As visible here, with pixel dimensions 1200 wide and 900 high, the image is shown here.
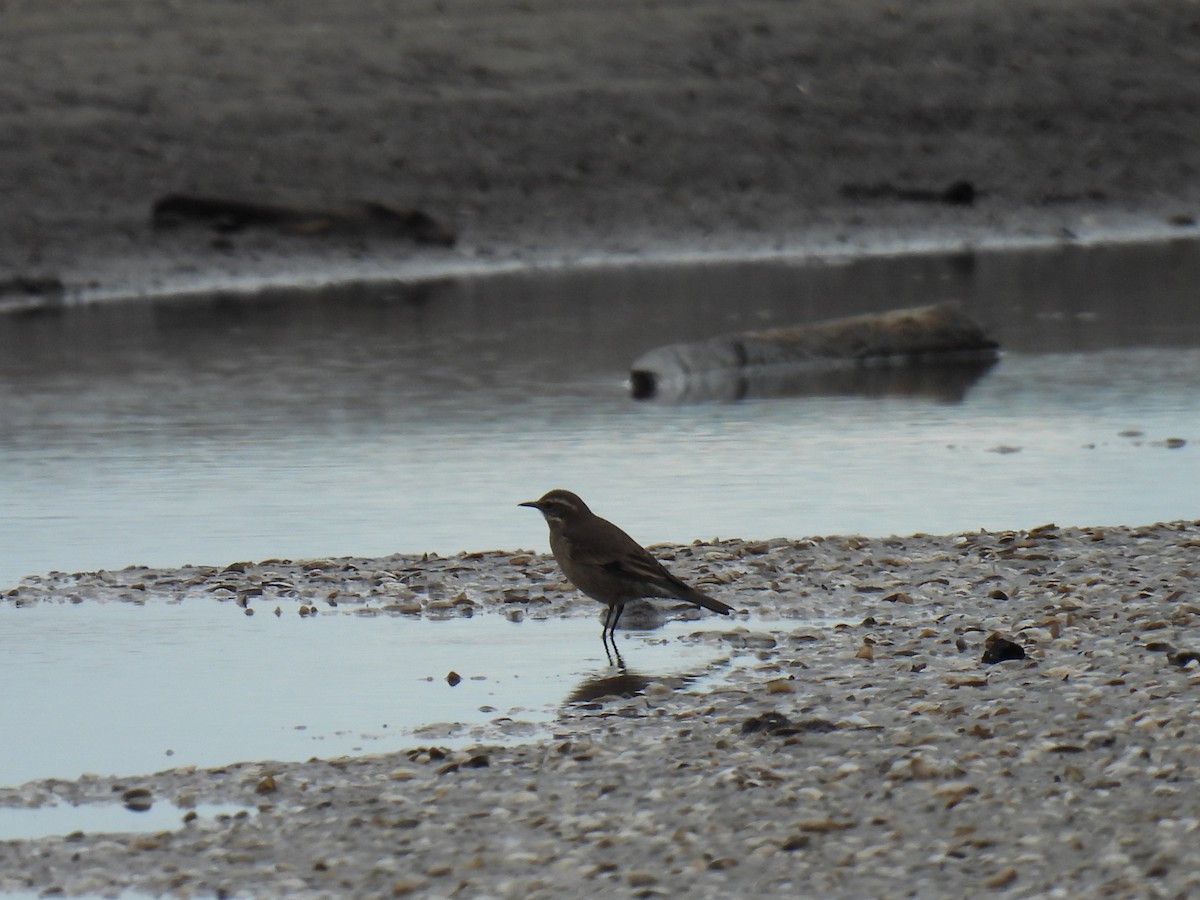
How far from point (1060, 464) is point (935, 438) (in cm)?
106

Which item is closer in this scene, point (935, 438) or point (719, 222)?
point (935, 438)

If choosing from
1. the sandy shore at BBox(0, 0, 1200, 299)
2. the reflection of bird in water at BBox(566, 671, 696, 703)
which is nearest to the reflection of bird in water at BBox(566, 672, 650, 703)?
the reflection of bird in water at BBox(566, 671, 696, 703)

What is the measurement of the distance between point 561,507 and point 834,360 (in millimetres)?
8254

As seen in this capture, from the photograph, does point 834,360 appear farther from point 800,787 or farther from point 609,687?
point 800,787

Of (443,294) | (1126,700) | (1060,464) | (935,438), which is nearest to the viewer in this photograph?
(1126,700)

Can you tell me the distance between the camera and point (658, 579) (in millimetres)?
7852

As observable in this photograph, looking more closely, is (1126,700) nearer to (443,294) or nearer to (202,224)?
→ (443,294)

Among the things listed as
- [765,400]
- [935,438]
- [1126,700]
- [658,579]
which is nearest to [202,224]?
[765,400]

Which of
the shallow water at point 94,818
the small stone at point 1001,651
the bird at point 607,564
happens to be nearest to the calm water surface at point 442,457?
the bird at point 607,564

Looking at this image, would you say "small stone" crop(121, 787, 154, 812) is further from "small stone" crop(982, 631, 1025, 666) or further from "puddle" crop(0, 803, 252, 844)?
"small stone" crop(982, 631, 1025, 666)

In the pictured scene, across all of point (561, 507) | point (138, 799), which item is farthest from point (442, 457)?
point (138, 799)

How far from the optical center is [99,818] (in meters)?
6.12

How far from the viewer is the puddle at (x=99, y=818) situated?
5.99 metres

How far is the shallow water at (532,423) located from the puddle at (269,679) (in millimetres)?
1167
